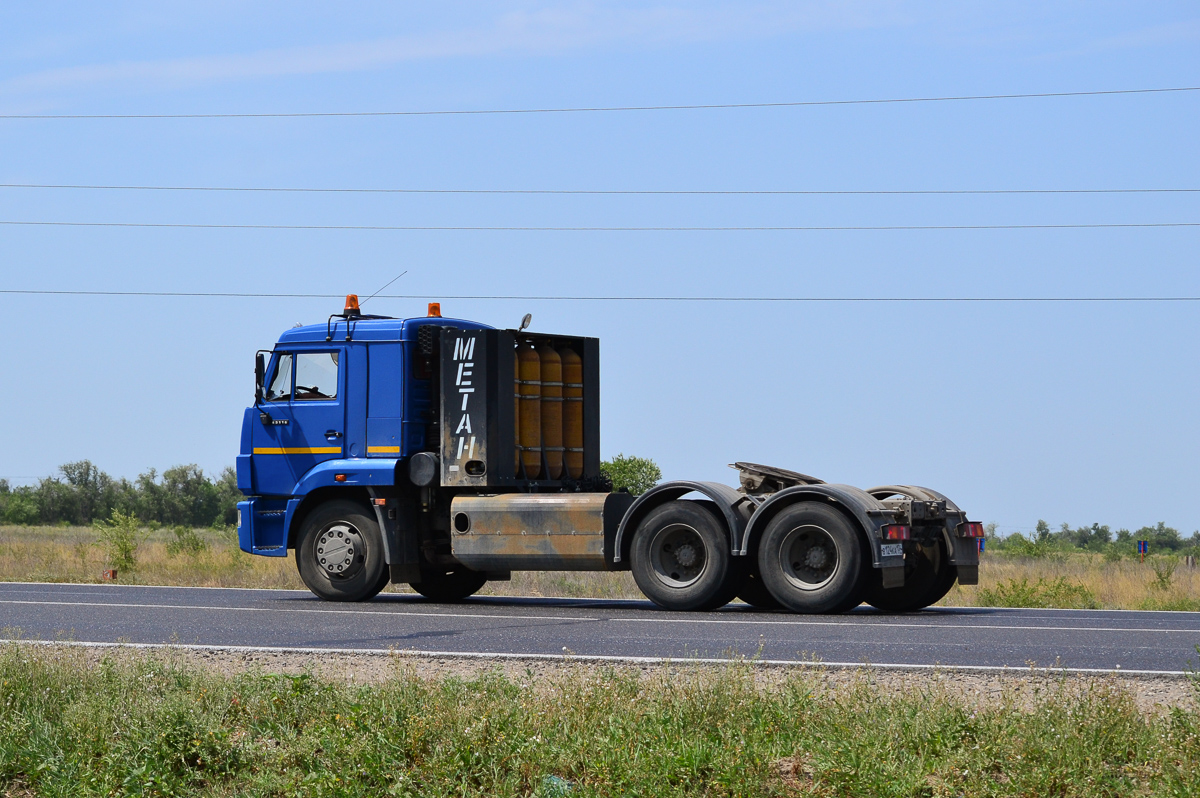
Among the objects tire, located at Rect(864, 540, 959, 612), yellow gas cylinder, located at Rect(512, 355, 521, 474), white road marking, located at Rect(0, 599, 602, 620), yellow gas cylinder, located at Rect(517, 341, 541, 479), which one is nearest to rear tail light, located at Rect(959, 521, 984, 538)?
tire, located at Rect(864, 540, 959, 612)

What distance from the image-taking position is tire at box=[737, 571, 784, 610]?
15.1 m

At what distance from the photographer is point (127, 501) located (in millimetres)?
68812

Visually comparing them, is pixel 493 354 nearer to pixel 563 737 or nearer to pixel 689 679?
pixel 689 679

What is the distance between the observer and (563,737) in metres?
6.96

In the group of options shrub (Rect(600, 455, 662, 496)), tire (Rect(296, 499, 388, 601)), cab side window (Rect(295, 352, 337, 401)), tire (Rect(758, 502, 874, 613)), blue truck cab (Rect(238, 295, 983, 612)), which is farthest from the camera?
shrub (Rect(600, 455, 662, 496))

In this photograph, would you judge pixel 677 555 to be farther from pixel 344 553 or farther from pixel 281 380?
pixel 281 380

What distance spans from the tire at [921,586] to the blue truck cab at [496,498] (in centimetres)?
2

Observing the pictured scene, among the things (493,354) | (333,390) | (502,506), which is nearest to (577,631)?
(502,506)

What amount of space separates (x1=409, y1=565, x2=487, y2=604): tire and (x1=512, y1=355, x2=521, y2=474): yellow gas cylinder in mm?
1692

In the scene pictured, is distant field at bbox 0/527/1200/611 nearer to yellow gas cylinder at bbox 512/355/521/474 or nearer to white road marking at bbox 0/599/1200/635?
yellow gas cylinder at bbox 512/355/521/474

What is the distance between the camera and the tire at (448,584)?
16.8m

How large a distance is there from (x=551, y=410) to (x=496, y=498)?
63.8 inches

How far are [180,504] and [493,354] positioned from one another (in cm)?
5810

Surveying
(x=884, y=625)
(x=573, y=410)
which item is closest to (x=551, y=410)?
(x=573, y=410)
